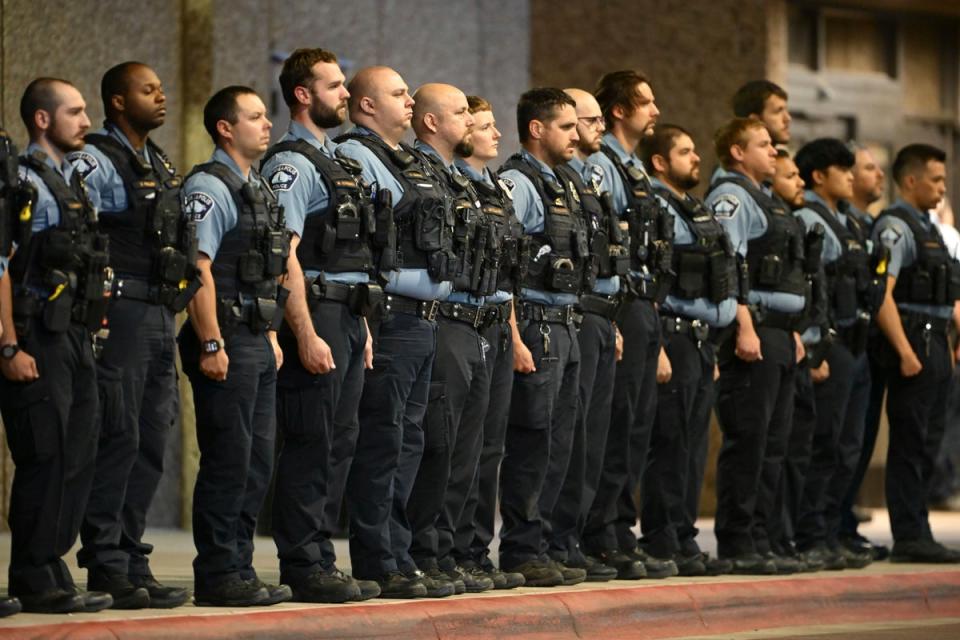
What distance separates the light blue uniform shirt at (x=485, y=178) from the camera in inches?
380

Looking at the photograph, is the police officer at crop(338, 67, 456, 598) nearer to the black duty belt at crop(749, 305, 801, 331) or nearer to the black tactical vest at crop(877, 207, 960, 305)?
the black duty belt at crop(749, 305, 801, 331)

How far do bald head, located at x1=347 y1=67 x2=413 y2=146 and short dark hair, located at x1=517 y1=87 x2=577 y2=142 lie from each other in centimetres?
117

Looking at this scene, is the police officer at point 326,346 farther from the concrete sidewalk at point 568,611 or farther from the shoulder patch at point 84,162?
the shoulder patch at point 84,162

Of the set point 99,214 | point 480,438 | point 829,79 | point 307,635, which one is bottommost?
point 307,635

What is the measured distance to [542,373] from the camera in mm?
9992

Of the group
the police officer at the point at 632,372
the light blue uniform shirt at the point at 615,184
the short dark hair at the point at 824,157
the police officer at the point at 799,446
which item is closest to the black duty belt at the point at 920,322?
the police officer at the point at 799,446

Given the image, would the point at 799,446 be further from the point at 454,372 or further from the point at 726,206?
the point at 454,372

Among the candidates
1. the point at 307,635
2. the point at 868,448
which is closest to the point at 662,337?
the point at 868,448

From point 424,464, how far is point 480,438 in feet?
1.03

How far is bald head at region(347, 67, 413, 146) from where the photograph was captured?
918cm

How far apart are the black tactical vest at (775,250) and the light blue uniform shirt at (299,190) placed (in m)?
3.21

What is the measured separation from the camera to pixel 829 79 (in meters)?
17.3

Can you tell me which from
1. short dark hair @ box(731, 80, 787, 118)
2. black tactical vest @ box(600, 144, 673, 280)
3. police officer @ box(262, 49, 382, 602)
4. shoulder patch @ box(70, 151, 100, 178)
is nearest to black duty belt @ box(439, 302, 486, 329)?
police officer @ box(262, 49, 382, 602)

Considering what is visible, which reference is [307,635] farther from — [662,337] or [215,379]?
[662,337]
